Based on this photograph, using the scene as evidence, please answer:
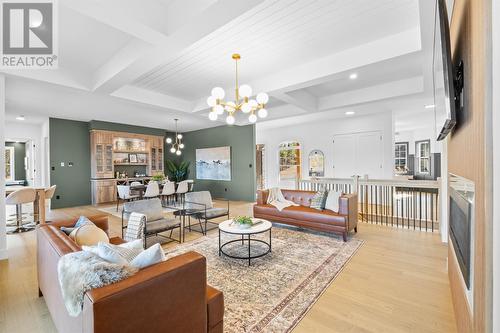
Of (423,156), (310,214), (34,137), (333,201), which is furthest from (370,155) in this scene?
(34,137)

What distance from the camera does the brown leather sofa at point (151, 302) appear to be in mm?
1066

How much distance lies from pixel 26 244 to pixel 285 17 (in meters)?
5.11

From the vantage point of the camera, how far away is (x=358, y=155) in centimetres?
716

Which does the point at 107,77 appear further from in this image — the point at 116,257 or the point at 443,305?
the point at 443,305

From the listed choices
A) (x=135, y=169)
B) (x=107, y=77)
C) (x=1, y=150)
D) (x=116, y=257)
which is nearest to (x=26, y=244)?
(x=1, y=150)

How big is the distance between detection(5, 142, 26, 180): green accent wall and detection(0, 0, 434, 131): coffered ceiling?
6.58 m

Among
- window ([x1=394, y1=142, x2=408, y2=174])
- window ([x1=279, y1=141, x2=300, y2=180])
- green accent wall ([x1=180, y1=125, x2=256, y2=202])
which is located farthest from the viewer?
window ([x1=394, y1=142, x2=408, y2=174])

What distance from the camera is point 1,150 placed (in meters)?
3.27

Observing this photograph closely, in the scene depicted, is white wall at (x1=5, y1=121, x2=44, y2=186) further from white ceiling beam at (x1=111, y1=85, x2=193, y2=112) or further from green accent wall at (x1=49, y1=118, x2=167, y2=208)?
white ceiling beam at (x1=111, y1=85, x2=193, y2=112)

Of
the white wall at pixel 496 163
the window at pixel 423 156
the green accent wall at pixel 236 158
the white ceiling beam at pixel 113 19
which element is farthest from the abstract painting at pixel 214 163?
the window at pixel 423 156

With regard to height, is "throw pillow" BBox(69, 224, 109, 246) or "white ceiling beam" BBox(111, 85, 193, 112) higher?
"white ceiling beam" BBox(111, 85, 193, 112)

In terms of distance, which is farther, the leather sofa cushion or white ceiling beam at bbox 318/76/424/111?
white ceiling beam at bbox 318/76/424/111

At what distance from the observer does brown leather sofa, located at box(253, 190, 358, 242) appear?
147 inches

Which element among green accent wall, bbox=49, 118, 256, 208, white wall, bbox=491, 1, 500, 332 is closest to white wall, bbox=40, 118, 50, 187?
green accent wall, bbox=49, 118, 256, 208
